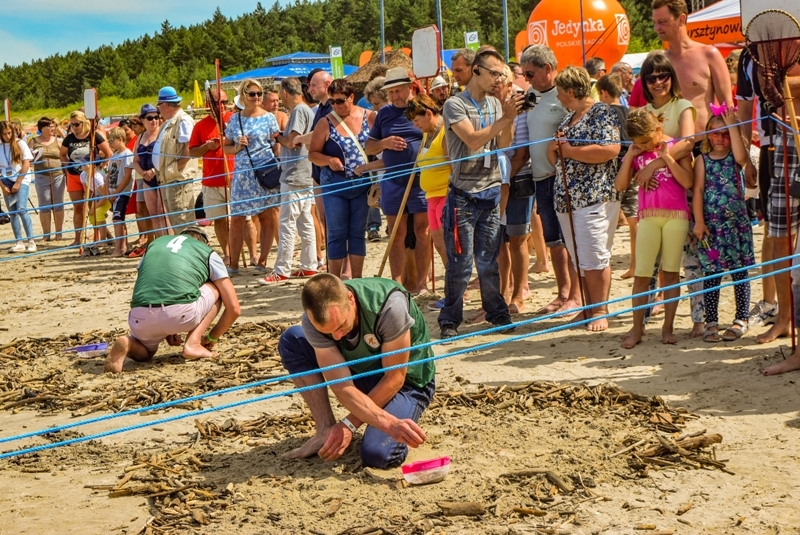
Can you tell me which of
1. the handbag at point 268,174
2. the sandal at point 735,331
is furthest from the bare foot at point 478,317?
the handbag at point 268,174

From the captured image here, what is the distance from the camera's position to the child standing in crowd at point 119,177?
1308 cm

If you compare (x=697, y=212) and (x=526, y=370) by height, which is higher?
(x=697, y=212)

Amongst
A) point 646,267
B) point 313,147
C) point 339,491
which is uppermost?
point 313,147

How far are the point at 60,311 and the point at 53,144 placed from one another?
675 cm

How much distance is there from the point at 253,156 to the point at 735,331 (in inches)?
224

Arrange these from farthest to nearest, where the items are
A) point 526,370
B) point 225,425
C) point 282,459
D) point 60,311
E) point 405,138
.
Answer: point 60,311 < point 405,138 < point 526,370 < point 225,425 < point 282,459

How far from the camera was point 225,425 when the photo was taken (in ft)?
18.1

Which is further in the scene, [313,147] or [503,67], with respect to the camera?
[313,147]

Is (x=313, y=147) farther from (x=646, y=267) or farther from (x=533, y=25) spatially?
(x=533, y=25)

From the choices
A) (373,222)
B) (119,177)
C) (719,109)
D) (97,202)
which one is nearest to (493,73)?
(719,109)

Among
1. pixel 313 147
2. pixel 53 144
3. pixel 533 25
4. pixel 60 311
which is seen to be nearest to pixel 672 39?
pixel 313 147

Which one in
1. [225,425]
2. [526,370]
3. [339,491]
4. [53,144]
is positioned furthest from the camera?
[53,144]

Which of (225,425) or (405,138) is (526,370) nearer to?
(225,425)

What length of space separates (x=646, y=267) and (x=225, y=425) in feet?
9.88
